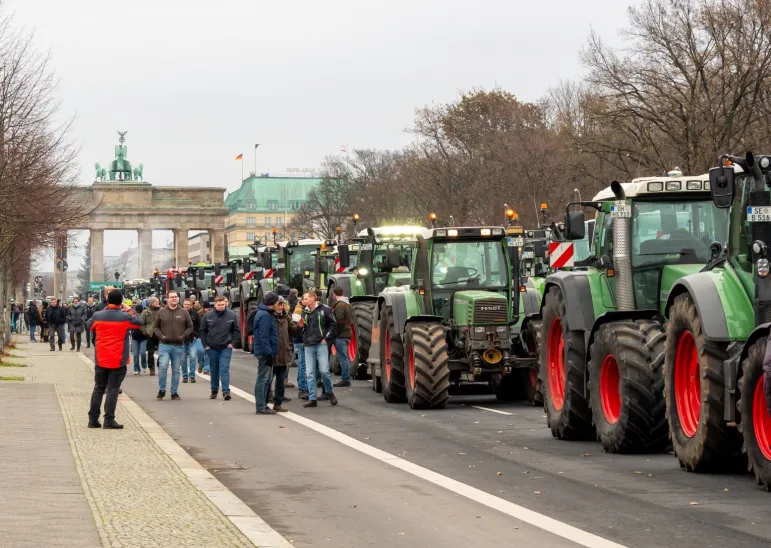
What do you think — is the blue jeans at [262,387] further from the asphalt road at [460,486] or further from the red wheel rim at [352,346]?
the red wheel rim at [352,346]

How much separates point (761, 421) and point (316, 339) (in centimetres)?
1241

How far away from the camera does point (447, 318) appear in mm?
22953

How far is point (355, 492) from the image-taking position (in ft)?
41.8

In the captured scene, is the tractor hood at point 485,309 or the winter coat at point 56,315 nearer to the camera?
the tractor hood at point 485,309

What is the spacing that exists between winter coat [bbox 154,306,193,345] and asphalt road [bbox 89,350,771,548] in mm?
5724

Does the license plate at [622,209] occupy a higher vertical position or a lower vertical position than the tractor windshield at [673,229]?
higher

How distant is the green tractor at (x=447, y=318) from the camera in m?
21.7

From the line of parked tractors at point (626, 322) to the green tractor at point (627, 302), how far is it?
15 mm

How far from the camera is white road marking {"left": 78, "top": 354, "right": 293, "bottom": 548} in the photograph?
999 centimetres

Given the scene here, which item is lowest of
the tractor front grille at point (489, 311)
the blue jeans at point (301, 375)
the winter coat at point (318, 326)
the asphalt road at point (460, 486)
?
the asphalt road at point (460, 486)

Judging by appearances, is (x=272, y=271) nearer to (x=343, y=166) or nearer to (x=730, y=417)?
(x=730, y=417)

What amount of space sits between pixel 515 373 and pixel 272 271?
2093 cm

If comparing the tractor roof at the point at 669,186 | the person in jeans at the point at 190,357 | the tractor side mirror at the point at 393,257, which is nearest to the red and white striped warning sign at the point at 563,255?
the tractor side mirror at the point at 393,257

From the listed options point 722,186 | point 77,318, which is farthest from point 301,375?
point 77,318
